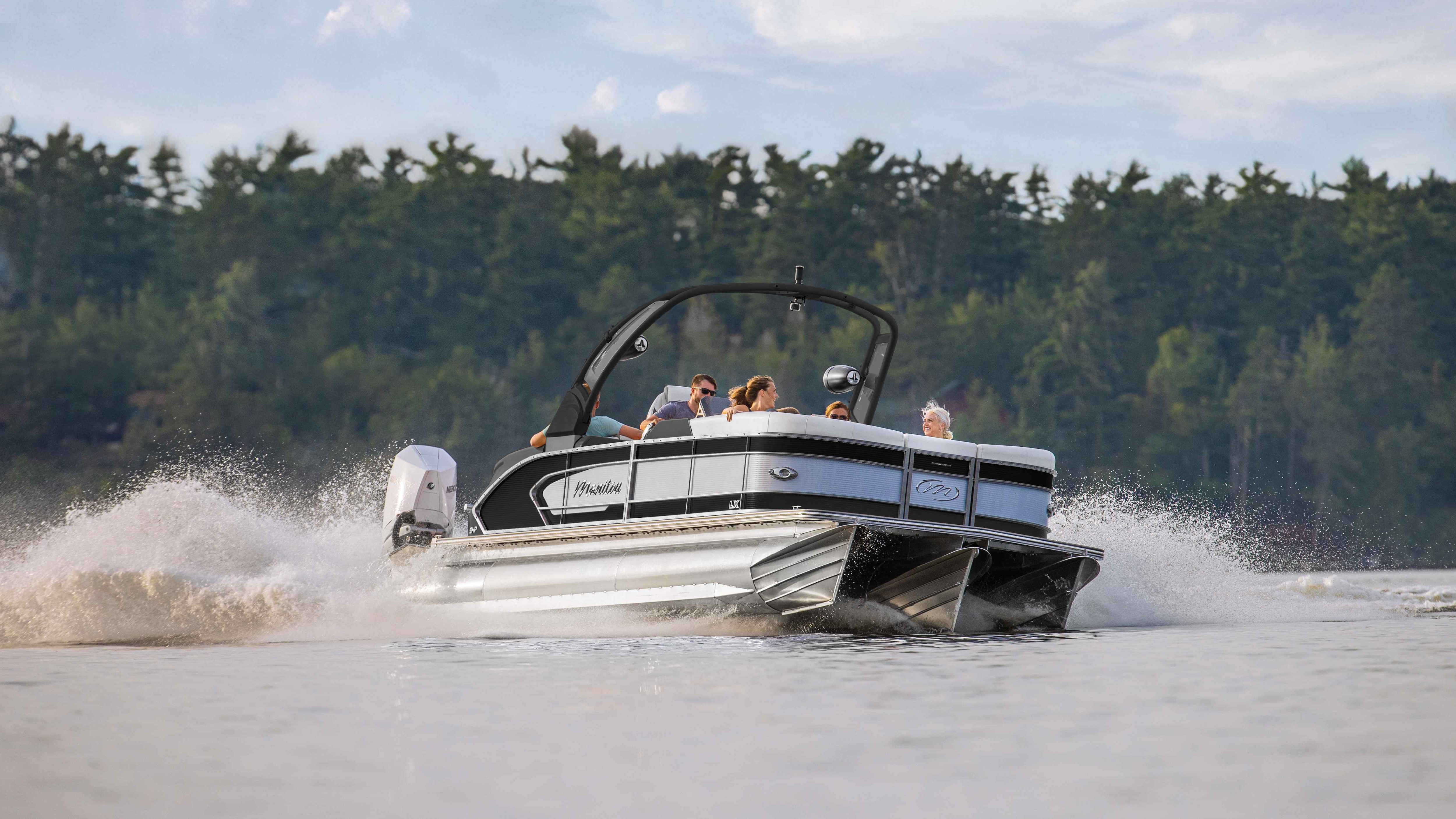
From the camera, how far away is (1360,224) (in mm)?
64750

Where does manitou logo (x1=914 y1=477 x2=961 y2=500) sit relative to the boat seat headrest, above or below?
below

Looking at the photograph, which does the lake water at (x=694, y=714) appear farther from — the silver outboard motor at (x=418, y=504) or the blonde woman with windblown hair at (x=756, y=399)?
the blonde woman with windblown hair at (x=756, y=399)

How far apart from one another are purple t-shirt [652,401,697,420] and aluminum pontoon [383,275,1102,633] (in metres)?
0.45

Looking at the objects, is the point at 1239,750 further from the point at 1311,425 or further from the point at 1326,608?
the point at 1311,425

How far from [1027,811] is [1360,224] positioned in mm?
65057

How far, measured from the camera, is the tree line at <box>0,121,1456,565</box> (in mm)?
57094

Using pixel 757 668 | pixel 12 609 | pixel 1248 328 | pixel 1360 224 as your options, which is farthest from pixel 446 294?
pixel 757 668

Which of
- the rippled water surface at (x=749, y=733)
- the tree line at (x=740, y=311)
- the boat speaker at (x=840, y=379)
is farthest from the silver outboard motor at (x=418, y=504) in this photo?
the tree line at (x=740, y=311)

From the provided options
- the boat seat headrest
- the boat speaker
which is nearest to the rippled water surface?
the boat speaker

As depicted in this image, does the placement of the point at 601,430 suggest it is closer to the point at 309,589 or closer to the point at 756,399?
the point at 756,399

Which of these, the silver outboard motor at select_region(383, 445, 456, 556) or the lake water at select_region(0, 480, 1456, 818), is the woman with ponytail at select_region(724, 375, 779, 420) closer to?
the lake water at select_region(0, 480, 1456, 818)

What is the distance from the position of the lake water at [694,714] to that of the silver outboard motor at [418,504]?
44 centimetres

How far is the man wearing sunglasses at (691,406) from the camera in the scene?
41.7 feet

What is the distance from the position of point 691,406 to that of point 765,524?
2100 millimetres
